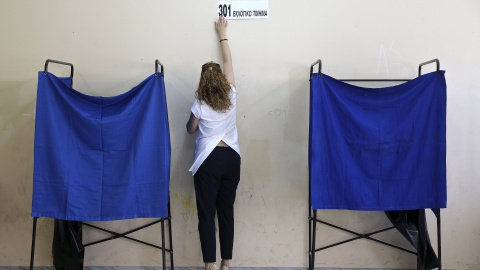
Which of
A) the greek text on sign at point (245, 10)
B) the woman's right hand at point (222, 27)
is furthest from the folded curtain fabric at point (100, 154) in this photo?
the greek text on sign at point (245, 10)

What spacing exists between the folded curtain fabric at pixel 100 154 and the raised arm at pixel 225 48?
1.52 feet

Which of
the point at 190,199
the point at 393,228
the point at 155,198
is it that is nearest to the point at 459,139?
the point at 393,228

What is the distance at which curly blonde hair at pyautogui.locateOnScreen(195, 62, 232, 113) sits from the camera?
7.14ft

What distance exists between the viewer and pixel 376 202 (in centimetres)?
225

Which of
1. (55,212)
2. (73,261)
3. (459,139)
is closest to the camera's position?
(55,212)

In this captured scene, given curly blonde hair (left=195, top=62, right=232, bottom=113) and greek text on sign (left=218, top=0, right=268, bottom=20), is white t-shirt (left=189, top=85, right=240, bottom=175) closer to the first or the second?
curly blonde hair (left=195, top=62, right=232, bottom=113)

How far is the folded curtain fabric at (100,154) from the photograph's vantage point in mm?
2164

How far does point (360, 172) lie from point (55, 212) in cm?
185

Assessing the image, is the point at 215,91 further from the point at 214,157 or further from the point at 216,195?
the point at 216,195

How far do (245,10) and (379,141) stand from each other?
4.10 ft

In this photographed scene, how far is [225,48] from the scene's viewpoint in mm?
2465

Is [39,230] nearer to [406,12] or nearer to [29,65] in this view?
[29,65]

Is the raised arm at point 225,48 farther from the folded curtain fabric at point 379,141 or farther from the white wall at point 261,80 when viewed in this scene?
the folded curtain fabric at point 379,141

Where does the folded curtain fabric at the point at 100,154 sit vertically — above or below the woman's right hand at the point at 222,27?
below
